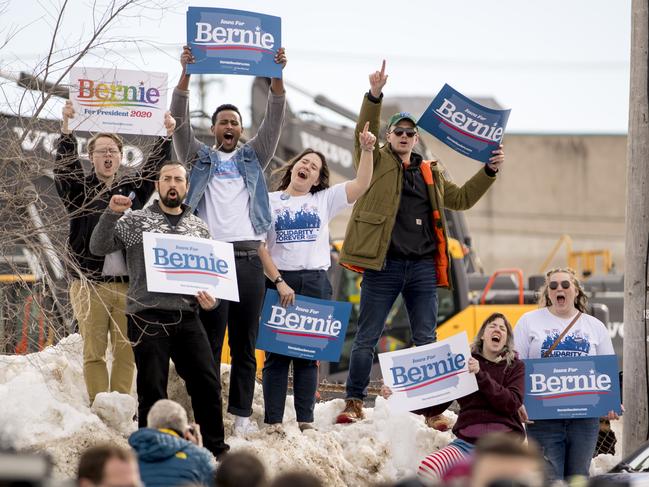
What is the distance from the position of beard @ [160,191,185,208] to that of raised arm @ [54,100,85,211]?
0.68 metres

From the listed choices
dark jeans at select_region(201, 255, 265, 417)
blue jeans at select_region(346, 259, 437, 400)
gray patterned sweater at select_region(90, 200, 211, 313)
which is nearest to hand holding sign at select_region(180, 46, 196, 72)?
gray patterned sweater at select_region(90, 200, 211, 313)

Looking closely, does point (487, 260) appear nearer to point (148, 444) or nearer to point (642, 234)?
point (642, 234)

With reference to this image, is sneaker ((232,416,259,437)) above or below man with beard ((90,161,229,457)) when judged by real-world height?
below

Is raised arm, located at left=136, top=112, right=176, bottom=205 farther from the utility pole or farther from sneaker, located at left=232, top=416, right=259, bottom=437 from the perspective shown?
the utility pole

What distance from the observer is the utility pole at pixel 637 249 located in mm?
11133

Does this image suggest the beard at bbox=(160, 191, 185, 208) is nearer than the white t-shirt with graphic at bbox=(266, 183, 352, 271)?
Yes

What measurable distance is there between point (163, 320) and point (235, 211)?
1.12 m

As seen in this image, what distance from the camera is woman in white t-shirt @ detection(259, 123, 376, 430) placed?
398 inches

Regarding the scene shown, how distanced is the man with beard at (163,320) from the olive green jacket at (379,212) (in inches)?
55.6

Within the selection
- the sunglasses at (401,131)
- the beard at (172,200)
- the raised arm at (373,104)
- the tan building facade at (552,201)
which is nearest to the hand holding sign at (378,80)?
the raised arm at (373,104)

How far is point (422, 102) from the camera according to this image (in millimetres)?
57188

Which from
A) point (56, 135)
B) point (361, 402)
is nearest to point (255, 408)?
point (361, 402)

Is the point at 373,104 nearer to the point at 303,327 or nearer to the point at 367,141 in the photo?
the point at 367,141

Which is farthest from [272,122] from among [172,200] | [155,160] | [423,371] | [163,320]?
[423,371]
